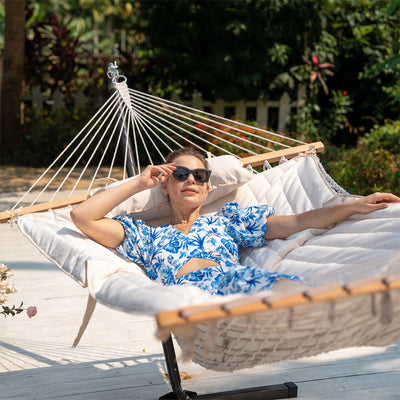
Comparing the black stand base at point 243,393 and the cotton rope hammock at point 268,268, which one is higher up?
the cotton rope hammock at point 268,268

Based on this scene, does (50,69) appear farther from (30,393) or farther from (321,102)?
(30,393)

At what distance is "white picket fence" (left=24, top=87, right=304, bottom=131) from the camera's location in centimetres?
809

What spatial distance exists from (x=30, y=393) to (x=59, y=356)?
322mm

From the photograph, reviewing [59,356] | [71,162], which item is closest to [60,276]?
[59,356]

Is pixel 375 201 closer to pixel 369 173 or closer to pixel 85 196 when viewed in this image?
pixel 85 196

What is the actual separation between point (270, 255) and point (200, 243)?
0.28 metres

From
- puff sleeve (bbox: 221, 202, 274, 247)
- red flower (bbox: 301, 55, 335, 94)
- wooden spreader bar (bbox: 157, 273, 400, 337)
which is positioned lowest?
puff sleeve (bbox: 221, 202, 274, 247)

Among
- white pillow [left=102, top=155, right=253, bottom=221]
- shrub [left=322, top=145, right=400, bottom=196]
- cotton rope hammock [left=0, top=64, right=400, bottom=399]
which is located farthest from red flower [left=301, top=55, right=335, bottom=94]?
white pillow [left=102, top=155, right=253, bottom=221]

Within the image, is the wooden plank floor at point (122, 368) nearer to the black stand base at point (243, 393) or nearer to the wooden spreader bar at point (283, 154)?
the black stand base at point (243, 393)

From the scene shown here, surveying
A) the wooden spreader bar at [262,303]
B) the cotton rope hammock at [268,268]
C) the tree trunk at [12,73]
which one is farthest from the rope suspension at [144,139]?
the wooden spreader bar at [262,303]

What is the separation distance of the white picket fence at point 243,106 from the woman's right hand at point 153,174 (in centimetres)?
560

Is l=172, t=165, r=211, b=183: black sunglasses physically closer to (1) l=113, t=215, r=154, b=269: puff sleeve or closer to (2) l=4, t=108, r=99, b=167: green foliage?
(1) l=113, t=215, r=154, b=269: puff sleeve

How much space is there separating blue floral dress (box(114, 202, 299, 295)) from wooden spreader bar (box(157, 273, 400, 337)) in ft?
2.19

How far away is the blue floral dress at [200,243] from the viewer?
2205 millimetres
